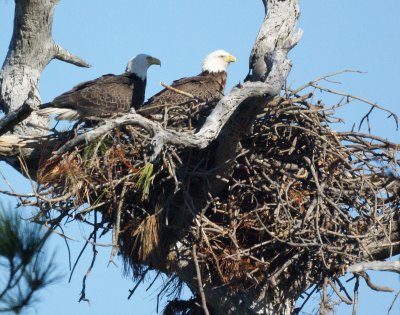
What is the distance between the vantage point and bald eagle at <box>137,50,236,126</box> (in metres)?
7.75

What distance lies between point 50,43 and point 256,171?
6.34 feet

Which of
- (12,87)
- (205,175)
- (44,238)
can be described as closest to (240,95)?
(205,175)

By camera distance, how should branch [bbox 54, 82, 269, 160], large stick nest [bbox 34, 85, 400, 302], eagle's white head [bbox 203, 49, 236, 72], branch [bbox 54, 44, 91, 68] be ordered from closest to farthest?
1. branch [bbox 54, 82, 269, 160]
2. large stick nest [bbox 34, 85, 400, 302]
3. branch [bbox 54, 44, 91, 68]
4. eagle's white head [bbox 203, 49, 236, 72]

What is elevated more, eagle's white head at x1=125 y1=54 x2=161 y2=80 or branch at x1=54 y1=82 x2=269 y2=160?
eagle's white head at x1=125 y1=54 x2=161 y2=80

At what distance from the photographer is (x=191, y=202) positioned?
731 centimetres

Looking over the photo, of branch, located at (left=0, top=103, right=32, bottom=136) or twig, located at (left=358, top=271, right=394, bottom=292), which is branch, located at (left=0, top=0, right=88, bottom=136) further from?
twig, located at (left=358, top=271, right=394, bottom=292)

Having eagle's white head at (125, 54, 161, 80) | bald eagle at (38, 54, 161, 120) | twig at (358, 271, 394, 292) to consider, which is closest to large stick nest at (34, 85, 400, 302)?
twig at (358, 271, 394, 292)

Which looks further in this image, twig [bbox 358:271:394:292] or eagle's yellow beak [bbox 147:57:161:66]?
eagle's yellow beak [bbox 147:57:161:66]

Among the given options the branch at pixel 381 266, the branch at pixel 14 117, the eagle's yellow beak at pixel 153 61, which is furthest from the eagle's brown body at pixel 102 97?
the branch at pixel 381 266

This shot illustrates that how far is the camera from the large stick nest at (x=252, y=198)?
23.9 feet

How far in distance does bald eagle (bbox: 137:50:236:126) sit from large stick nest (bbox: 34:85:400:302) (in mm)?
361

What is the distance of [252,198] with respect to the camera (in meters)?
7.50

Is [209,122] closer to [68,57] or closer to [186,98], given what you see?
[186,98]

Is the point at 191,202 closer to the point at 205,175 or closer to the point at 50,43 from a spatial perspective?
the point at 205,175
